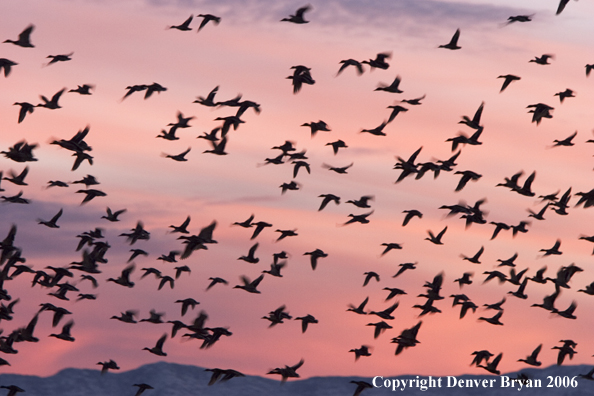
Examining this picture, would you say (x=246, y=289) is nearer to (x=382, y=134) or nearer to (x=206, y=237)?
(x=206, y=237)

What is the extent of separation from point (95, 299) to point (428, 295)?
2509 centimetres

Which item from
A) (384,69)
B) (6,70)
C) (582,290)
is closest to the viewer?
(6,70)

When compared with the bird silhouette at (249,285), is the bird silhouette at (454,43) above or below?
above

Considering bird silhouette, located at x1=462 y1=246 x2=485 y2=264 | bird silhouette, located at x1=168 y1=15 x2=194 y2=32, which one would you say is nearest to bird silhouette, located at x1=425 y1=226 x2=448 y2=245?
bird silhouette, located at x1=462 y1=246 x2=485 y2=264

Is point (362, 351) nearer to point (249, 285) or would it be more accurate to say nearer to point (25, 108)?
point (249, 285)

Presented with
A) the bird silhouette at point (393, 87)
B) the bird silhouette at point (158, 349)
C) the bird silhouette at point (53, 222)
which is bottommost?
the bird silhouette at point (158, 349)

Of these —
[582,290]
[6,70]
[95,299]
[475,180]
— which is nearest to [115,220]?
[95,299]

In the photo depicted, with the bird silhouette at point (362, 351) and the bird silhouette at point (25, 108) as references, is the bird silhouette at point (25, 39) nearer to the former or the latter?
the bird silhouette at point (25, 108)

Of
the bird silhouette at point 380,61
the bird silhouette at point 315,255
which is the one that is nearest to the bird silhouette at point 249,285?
the bird silhouette at point 315,255

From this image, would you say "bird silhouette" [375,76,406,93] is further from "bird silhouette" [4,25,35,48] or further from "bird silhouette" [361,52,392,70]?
"bird silhouette" [4,25,35,48]

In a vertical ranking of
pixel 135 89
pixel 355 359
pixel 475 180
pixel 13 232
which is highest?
pixel 135 89

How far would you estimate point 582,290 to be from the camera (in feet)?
223

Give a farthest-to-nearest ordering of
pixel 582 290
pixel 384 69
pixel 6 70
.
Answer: pixel 582 290, pixel 384 69, pixel 6 70

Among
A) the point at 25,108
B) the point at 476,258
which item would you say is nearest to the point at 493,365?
the point at 476,258
